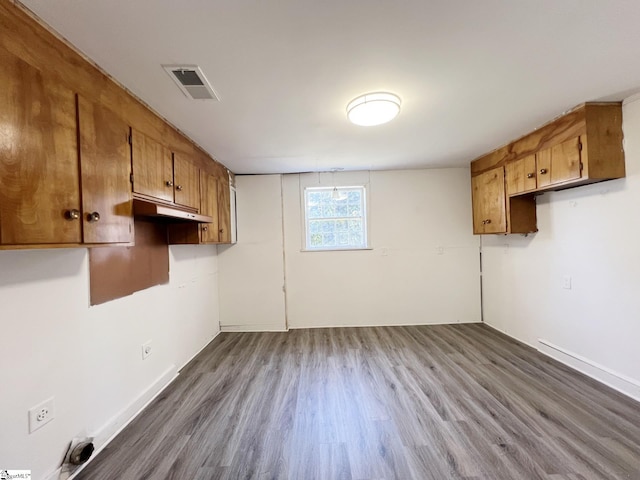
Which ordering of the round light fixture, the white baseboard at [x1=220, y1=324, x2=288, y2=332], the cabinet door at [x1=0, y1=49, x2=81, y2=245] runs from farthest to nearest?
the white baseboard at [x1=220, y1=324, x2=288, y2=332] → the round light fixture → the cabinet door at [x1=0, y1=49, x2=81, y2=245]

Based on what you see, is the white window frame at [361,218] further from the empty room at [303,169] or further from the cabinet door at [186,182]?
the cabinet door at [186,182]

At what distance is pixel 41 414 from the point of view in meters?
1.40

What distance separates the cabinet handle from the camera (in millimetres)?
1235

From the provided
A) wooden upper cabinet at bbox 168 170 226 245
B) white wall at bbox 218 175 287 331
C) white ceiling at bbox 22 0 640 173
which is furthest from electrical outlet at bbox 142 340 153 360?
white ceiling at bbox 22 0 640 173

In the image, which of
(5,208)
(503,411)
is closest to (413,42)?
(5,208)

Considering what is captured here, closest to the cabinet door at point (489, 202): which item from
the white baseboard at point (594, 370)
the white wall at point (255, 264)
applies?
the white baseboard at point (594, 370)

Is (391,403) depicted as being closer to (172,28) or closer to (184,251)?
(184,251)

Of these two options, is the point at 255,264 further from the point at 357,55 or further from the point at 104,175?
the point at 357,55

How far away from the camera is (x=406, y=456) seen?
1.66 meters

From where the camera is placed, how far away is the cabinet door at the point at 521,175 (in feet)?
8.98

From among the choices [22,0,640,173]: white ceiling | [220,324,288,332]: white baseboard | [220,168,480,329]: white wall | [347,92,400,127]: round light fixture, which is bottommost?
[220,324,288,332]: white baseboard

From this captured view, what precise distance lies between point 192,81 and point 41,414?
2047mm

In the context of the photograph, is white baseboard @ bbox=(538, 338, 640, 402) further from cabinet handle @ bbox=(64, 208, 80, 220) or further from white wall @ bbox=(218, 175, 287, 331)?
cabinet handle @ bbox=(64, 208, 80, 220)

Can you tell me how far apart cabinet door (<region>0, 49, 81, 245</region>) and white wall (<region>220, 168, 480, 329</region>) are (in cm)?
287
